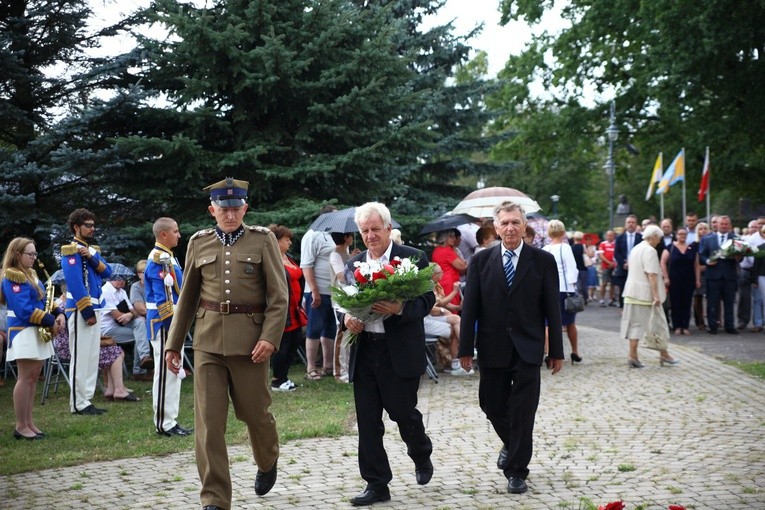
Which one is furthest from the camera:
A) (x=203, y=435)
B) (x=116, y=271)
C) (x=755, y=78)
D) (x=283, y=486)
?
(x=755, y=78)

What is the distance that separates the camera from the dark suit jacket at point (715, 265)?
18547mm

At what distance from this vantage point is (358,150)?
14.9 metres

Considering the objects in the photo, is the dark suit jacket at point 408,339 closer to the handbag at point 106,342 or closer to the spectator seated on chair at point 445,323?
the handbag at point 106,342

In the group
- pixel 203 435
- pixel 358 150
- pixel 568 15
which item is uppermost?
pixel 568 15

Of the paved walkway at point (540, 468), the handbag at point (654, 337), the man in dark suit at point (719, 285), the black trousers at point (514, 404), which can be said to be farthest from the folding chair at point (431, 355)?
the man in dark suit at point (719, 285)

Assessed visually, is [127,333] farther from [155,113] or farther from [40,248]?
[155,113]

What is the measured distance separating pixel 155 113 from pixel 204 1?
1965mm

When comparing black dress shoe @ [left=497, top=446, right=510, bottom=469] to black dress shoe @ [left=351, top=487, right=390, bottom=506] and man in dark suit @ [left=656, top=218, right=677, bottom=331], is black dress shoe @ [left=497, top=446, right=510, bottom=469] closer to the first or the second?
black dress shoe @ [left=351, top=487, right=390, bottom=506]

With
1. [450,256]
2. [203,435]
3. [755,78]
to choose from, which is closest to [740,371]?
[450,256]

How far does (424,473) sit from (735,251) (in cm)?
1310

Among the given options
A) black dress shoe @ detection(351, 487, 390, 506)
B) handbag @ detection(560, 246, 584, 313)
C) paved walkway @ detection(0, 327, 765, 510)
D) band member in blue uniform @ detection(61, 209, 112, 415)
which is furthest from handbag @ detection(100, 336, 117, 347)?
handbag @ detection(560, 246, 584, 313)

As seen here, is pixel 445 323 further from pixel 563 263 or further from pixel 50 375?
pixel 50 375

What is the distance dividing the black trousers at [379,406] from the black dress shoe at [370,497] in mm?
64

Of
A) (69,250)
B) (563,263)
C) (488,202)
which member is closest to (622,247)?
(488,202)
